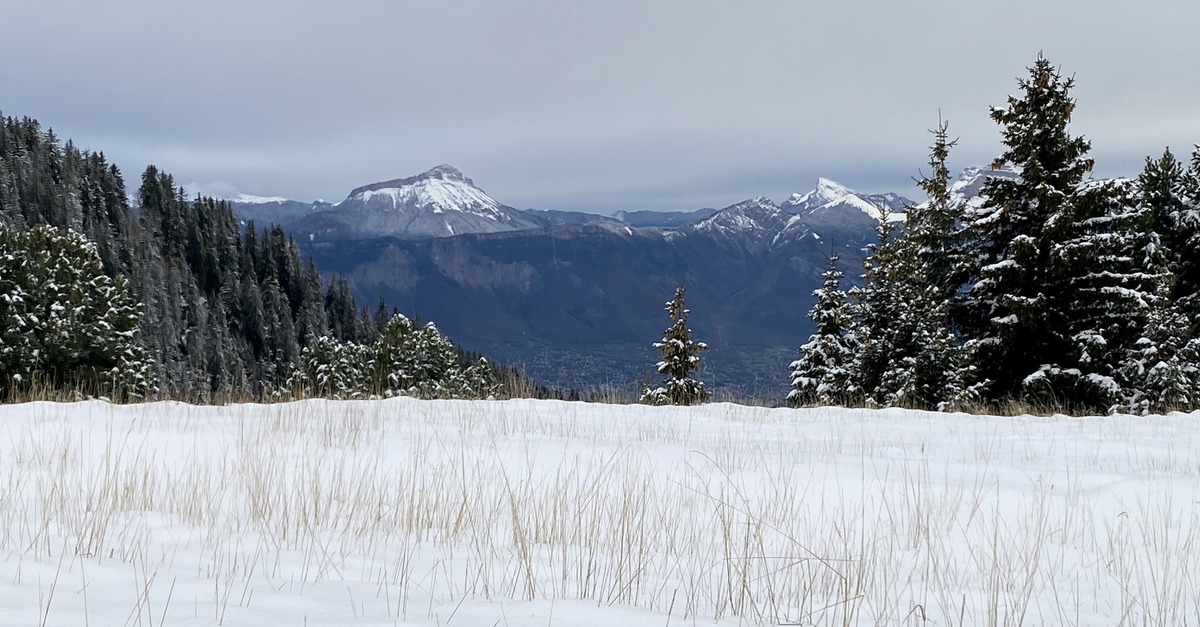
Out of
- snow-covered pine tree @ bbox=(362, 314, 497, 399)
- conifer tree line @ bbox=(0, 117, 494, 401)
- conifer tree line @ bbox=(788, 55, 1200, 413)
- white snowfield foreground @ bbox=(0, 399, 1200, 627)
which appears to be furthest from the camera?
snow-covered pine tree @ bbox=(362, 314, 497, 399)

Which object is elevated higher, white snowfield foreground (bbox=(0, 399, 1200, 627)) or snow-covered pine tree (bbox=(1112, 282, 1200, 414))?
snow-covered pine tree (bbox=(1112, 282, 1200, 414))

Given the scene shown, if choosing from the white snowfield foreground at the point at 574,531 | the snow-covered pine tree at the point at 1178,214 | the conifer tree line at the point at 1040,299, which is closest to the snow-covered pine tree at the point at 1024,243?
the conifer tree line at the point at 1040,299

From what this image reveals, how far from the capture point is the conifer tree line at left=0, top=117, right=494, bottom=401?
26.7m

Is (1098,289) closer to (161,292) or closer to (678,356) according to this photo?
(678,356)

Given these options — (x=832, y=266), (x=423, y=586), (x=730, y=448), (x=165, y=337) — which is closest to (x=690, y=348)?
(x=832, y=266)

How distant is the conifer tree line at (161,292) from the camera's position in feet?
87.6

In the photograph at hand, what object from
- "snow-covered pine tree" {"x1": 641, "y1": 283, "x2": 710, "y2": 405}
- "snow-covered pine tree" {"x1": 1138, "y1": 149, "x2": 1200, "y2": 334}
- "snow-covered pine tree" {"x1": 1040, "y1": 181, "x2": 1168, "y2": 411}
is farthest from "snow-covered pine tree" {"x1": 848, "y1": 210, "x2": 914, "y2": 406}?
"snow-covered pine tree" {"x1": 1138, "y1": 149, "x2": 1200, "y2": 334}

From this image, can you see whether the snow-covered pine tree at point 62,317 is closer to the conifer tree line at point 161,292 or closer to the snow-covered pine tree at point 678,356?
the conifer tree line at point 161,292

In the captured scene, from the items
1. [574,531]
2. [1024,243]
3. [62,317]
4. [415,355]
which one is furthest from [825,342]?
[62,317]

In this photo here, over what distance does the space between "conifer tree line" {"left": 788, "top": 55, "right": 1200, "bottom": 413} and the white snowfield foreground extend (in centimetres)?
1069

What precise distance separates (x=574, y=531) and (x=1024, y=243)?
17993mm

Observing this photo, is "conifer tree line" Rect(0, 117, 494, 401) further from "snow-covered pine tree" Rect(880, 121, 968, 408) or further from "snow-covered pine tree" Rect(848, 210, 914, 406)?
"snow-covered pine tree" Rect(880, 121, 968, 408)

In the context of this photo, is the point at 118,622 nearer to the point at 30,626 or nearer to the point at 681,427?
the point at 30,626

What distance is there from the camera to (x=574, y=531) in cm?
401
